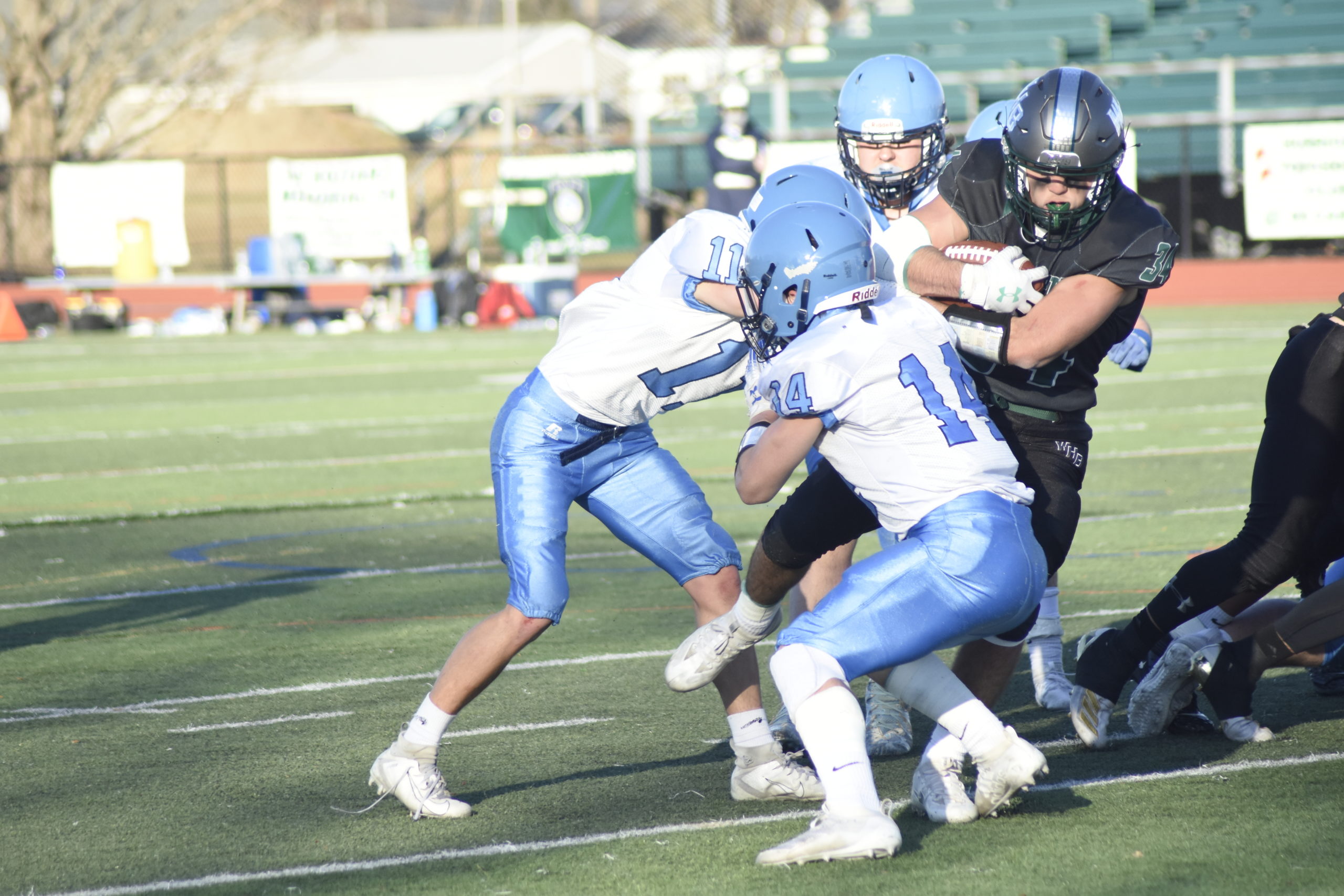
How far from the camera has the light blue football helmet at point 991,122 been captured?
5.38 meters

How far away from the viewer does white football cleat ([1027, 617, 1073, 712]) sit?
503cm

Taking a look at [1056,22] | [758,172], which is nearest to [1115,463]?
[758,172]

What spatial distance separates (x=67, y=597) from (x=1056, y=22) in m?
23.8

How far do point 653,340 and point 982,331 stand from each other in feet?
2.80

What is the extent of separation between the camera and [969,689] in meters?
4.11

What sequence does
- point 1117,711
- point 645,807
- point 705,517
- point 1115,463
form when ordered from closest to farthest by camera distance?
point 645,807, point 705,517, point 1117,711, point 1115,463

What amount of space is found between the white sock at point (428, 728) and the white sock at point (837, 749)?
3.40 feet

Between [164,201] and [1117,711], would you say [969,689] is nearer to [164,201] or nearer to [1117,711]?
[1117,711]

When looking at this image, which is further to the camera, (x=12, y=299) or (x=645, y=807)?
(x=12, y=299)

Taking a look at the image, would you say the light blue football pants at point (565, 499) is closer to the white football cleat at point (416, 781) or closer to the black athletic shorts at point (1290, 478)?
the white football cleat at point (416, 781)

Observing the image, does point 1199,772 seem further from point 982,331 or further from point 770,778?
point 982,331

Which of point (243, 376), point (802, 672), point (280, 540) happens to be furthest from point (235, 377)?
point (802, 672)

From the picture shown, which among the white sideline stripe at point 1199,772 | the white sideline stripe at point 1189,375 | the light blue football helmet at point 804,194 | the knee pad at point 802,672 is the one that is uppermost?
the light blue football helmet at point 804,194

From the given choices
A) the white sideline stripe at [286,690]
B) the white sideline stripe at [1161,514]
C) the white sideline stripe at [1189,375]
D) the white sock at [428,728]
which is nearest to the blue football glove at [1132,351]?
the white sideline stripe at [286,690]
